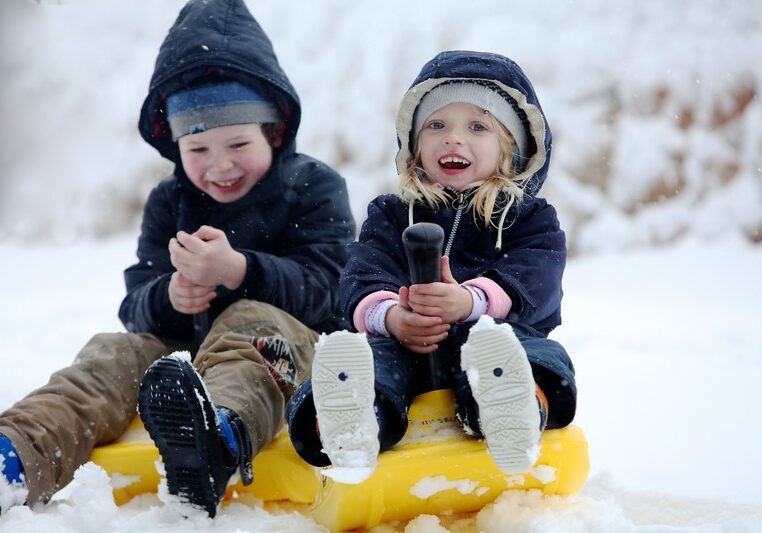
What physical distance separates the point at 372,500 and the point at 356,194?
5798 millimetres

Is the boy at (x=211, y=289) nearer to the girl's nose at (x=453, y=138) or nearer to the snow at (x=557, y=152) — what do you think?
the girl's nose at (x=453, y=138)

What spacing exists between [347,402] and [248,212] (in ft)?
3.60

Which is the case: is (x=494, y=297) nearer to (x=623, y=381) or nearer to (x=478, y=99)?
(x=478, y=99)

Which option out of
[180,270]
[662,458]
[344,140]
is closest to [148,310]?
[180,270]

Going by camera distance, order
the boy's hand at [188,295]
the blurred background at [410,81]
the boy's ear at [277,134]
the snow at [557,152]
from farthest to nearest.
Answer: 1. the blurred background at [410,81]
2. the snow at [557,152]
3. the boy's ear at [277,134]
4. the boy's hand at [188,295]

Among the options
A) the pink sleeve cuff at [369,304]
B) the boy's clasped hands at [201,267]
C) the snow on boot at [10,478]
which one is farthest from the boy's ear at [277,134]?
the snow on boot at [10,478]

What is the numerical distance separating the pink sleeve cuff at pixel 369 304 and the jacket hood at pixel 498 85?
434mm

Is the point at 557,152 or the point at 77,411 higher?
the point at 557,152

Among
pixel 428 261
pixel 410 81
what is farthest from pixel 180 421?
pixel 410 81

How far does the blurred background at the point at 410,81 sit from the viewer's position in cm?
713

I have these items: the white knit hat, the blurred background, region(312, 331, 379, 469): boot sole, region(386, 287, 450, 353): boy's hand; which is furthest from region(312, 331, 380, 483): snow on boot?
the blurred background

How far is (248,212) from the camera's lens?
97.7 inches

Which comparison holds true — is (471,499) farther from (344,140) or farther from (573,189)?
(344,140)

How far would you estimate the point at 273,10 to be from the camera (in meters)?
8.80
